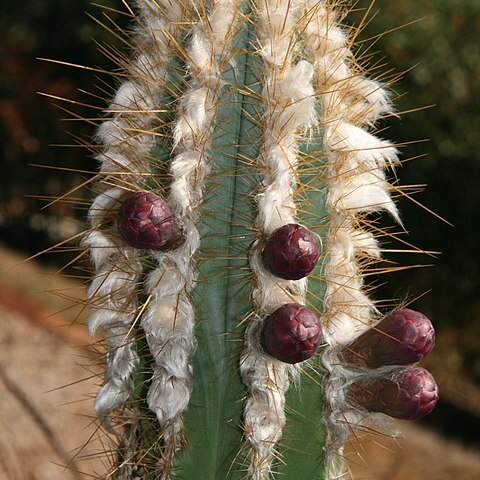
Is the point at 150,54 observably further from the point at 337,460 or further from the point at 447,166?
the point at 447,166

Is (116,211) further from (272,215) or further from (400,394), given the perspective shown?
(400,394)

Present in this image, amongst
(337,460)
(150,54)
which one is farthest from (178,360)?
(150,54)

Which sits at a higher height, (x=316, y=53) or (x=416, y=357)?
(x=316, y=53)

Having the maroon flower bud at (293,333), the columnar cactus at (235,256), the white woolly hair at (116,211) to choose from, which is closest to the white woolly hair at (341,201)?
the columnar cactus at (235,256)

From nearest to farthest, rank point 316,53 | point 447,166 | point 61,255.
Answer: point 316,53, point 447,166, point 61,255

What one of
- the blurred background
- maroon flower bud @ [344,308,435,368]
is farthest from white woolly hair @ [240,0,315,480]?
the blurred background

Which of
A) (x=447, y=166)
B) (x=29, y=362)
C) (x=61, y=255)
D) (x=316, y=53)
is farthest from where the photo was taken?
(x=61, y=255)

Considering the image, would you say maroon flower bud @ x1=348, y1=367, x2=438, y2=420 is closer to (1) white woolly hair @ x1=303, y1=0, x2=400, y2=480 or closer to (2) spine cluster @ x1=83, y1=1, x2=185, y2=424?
(1) white woolly hair @ x1=303, y1=0, x2=400, y2=480

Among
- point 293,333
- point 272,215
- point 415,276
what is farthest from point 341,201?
point 415,276
